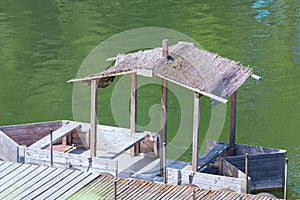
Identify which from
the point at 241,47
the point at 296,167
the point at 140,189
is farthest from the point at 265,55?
the point at 140,189

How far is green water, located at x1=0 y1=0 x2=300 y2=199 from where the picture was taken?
107 ft

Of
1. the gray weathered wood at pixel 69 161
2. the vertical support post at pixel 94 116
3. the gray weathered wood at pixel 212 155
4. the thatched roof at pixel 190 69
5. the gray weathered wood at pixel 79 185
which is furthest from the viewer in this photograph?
the vertical support post at pixel 94 116

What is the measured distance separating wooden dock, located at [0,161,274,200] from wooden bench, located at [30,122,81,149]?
13.8 feet

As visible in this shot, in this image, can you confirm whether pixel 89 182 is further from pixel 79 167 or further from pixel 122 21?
pixel 122 21

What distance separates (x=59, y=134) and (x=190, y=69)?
16.5ft

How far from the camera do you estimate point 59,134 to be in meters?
26.6

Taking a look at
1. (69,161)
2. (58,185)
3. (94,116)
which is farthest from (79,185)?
(94,116)

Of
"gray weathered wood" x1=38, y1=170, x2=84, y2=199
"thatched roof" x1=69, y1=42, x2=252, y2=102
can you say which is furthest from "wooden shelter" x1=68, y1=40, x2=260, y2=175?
"gray weathered wood" x1=38, y1=170, x2=84, y2=199

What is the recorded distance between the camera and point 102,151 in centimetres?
2667

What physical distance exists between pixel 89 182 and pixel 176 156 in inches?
281

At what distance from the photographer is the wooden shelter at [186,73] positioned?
76.5 ft

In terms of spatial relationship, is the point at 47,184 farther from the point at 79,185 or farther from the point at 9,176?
the point at 9,176

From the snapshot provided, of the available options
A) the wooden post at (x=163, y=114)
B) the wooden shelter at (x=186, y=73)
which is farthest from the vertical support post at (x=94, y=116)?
the wooden post at (x=163, y=114)

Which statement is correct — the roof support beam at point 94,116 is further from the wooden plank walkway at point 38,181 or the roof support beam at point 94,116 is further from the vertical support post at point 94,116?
the wooden plank walkway at point 38,181
